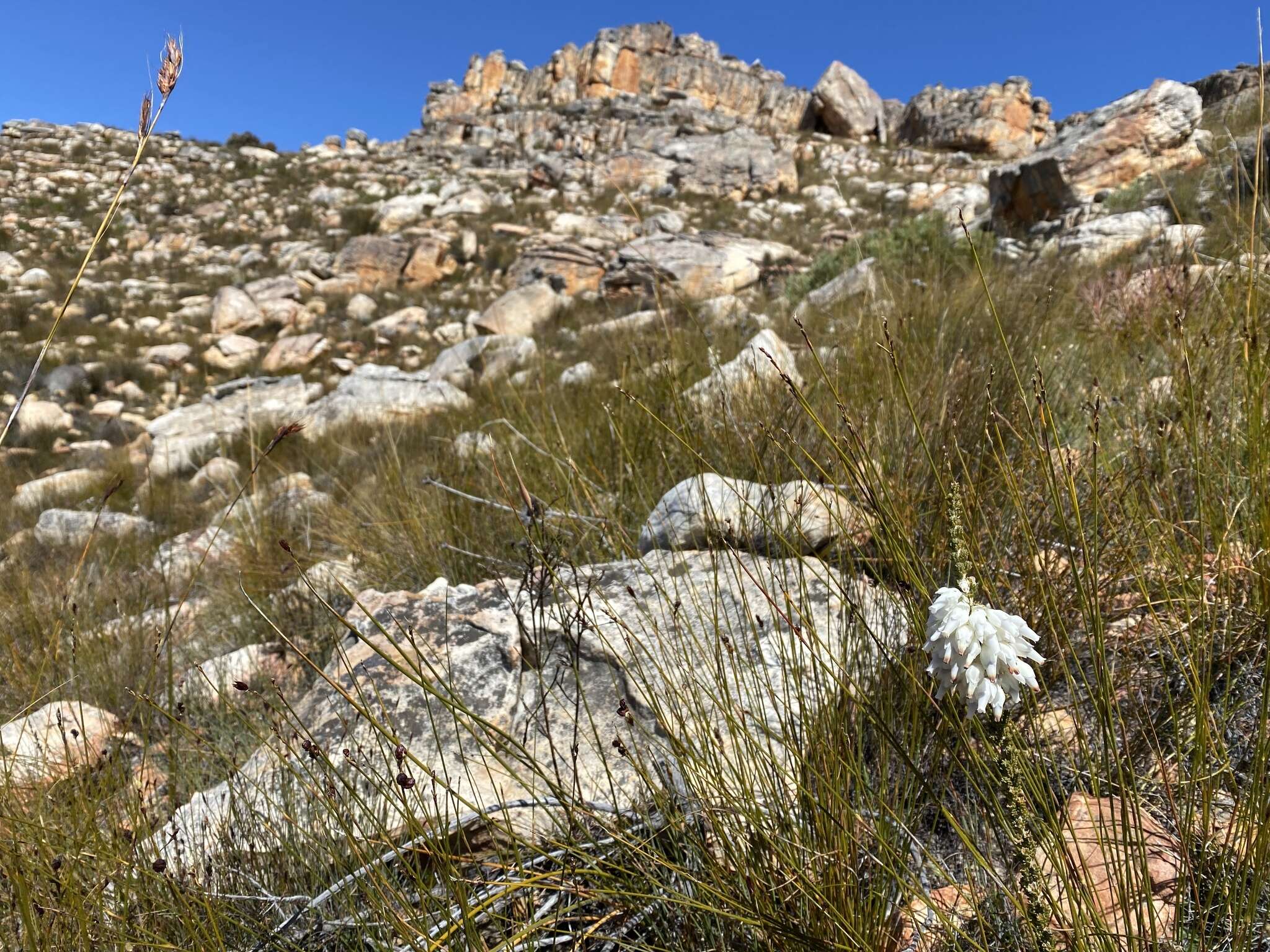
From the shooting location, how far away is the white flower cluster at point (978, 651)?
2.38 ft

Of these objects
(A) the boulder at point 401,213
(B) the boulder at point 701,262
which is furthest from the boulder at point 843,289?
(A) the boulder at point 401,213

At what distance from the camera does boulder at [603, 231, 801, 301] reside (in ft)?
29.8

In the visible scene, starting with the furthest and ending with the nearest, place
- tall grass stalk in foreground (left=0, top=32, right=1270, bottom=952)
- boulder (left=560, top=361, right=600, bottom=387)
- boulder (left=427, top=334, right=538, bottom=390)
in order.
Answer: boulder (left=427, top=334, right=538, bottom=390)
boulder (left=560, top=361, right=600, bottom=387)
tall grass stalk in foreground (left=0, top=32, right=1270, bottom=952)

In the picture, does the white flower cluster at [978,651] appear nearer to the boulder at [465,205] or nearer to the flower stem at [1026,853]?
the flower stem at [1026,853]

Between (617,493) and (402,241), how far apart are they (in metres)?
13.1

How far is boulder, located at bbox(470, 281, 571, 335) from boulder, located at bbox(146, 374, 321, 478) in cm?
262

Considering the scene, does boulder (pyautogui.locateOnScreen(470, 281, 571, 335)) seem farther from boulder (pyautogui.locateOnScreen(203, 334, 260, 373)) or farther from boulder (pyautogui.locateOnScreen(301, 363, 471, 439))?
boulder (pyautogui.locateOnScreen(203, 334, 260, 373))

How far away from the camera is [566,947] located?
44.6 inches

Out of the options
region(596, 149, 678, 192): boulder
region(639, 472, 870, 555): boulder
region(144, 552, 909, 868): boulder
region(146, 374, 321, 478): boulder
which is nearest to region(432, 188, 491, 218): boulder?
region(596, 149, 678, 192): boulder

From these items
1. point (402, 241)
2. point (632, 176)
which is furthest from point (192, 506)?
point (632, 176)

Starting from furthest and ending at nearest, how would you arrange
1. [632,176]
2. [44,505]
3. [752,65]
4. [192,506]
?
[752,65]
[632,176]
[44,505]
[192,506]

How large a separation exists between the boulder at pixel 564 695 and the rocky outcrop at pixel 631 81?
95.1 feet

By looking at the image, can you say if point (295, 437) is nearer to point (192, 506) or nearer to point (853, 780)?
point (192, 506)

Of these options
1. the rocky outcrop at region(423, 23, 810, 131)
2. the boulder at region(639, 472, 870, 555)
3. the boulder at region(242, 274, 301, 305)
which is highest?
the rocky outcrop at region(423, 23, 810, 131)
